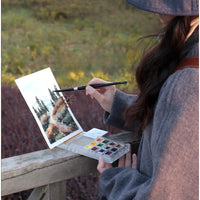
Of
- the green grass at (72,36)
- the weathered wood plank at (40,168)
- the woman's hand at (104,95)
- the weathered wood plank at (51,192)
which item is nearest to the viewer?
the weathered wood plank at (40,168)

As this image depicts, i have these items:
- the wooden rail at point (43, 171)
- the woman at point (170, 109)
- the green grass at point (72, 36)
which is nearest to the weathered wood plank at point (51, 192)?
the wooden rail at point (43, 171)

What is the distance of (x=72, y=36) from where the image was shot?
7.29 metres

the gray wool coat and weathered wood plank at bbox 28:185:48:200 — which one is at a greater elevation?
the gray wool coat

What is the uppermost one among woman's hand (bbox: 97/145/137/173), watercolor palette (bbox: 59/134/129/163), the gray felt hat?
the gray felt hat

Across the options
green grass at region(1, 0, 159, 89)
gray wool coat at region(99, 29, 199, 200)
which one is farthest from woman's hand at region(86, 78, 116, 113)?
green grass at region(1, 0, 159, 89)

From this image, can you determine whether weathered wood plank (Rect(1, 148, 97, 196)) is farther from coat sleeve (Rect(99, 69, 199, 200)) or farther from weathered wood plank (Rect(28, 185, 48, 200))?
coat sleeve (Rect(99, 69, 199, 200))

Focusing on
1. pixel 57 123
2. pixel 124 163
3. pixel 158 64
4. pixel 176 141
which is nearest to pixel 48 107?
pixel 57 123

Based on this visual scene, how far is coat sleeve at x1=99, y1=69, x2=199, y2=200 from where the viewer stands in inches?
32.3

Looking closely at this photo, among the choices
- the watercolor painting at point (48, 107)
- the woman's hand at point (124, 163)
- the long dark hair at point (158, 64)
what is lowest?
the woman's hand at point (124, 163)

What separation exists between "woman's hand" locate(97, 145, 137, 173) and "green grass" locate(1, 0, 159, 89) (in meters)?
3.54

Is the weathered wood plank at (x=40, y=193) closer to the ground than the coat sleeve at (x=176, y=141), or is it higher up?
closer to the ground

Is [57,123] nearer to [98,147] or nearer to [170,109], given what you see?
[98,147]

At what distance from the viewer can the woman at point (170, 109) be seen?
32.6 inches

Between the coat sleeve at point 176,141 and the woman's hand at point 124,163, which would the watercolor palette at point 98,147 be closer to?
the woman's hand at point 124,163
